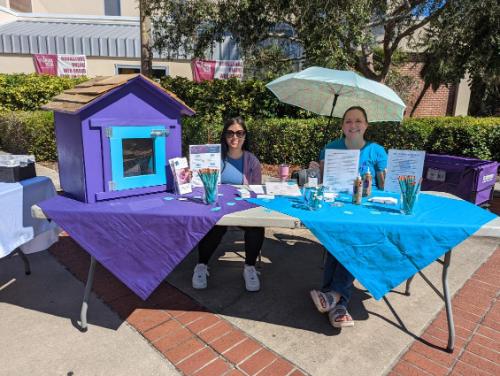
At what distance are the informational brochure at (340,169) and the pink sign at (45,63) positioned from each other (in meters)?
14.1

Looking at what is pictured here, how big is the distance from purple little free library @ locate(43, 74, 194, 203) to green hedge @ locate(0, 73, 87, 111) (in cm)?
968

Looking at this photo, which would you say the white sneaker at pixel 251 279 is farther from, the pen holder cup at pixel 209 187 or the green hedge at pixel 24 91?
the green hedge at pixel 24 91

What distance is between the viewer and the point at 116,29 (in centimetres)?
1541

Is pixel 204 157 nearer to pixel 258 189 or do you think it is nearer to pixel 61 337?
pixel 258 189

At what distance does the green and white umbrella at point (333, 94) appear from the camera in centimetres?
293

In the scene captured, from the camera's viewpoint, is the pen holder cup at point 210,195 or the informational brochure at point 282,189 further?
the informational brochure at point 282,189

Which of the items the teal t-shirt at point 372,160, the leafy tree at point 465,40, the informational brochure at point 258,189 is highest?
the leafy tree at point 465,40

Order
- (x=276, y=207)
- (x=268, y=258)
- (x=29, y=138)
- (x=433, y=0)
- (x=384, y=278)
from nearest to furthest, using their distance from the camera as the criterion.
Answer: (x=384, y=278)
(x=276, y=207)
(x=268, y=258)
(x=433, y=0)
(x=29, y=138)

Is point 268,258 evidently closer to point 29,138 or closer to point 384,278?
point 384,278

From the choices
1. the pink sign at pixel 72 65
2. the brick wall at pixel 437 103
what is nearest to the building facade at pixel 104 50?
the brick wall at pixel 437 103

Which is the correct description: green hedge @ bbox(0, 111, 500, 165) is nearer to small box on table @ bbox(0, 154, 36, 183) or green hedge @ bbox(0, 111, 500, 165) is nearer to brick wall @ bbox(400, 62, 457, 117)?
small box on table @ bbox(0, 154, 36, 183)

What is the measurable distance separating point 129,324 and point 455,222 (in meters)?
2.21

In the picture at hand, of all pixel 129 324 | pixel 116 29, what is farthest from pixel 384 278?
pixel 116 29

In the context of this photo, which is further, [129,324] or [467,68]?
[467,68]
